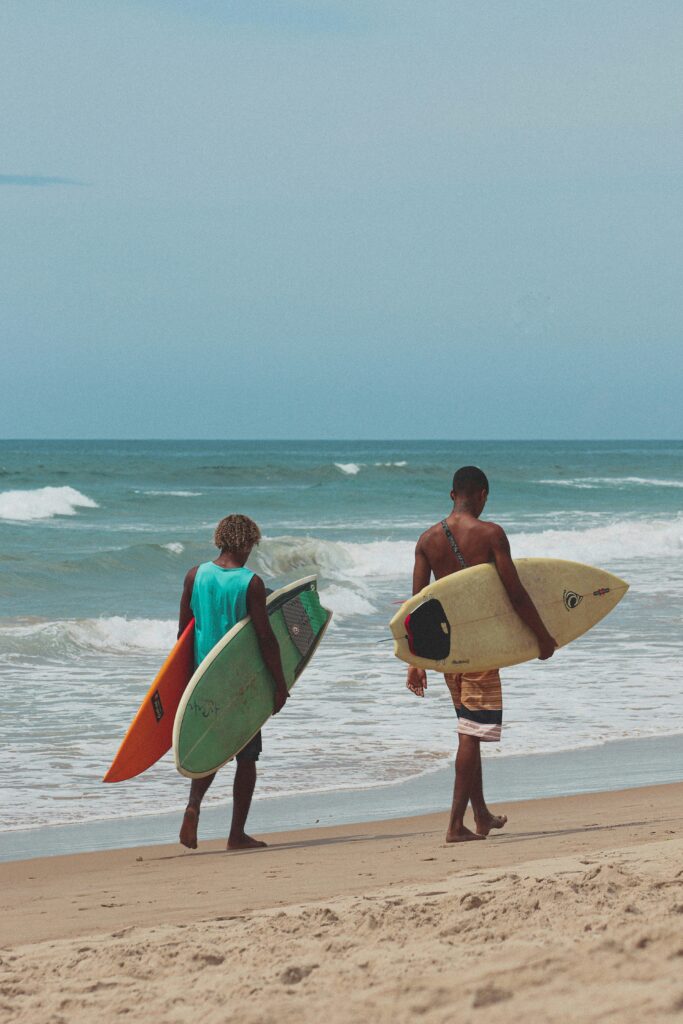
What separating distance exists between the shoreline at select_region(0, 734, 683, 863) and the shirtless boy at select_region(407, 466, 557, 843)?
2.75 feet

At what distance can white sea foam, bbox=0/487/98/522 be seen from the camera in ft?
104

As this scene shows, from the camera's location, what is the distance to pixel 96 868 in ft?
15.1

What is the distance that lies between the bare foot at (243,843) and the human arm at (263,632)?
0.57m

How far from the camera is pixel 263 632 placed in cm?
472

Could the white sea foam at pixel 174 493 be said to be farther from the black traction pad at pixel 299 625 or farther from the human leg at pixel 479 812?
the human leg at pixel 479 812

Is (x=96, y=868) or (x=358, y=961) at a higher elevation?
(x=358, y=961)

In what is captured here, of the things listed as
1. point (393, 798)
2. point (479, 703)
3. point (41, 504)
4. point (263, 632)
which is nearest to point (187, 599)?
point (263, 632)

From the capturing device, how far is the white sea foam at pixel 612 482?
4958 cm

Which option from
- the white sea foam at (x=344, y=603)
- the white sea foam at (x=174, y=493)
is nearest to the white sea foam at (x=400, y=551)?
the white sea foam at (x=344, y=603)

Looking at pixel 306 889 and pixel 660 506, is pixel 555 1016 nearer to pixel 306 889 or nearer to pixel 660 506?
pixel 306 889

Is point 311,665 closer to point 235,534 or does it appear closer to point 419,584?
point 419,584

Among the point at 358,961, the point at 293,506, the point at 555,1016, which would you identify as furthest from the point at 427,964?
the point at 293,506

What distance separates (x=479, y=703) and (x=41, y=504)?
29216 mm

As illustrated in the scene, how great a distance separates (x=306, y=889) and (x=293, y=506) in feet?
103
